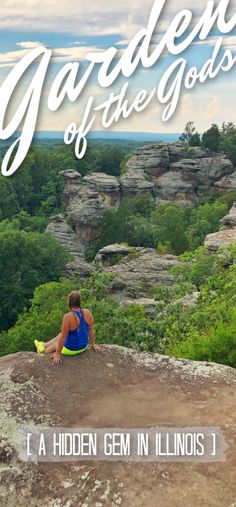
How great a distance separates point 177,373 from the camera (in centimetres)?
935

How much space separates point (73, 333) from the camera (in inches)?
367

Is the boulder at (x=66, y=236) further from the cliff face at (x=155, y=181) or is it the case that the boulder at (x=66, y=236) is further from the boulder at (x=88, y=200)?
the cliff face at (x=155, y=181)

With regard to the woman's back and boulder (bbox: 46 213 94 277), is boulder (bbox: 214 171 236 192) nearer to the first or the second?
boulder (bbox: 46 213 94 277)

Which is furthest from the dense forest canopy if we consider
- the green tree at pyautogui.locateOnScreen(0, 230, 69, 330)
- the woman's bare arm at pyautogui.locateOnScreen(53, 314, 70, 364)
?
the woman's bare arm at pyautogui.locateOnScreen(53, 314, 70, 364)

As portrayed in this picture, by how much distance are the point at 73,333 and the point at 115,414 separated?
165 cm

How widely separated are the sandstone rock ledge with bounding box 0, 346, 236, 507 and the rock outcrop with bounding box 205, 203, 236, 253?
90.2ft

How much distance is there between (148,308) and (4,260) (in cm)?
2170

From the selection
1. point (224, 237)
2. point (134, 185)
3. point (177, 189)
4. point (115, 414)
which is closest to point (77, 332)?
point (115, 414)

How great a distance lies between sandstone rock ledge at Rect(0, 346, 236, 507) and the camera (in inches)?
264

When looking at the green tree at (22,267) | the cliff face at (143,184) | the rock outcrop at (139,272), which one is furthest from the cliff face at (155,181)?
the rock outcrop at (139,272)

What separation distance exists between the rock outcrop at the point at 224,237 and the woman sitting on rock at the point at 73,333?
27.5 m

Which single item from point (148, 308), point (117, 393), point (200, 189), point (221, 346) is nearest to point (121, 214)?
point (200, 189)

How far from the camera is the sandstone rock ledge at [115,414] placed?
22.0 ft

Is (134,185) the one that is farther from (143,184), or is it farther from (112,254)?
(112,254)
